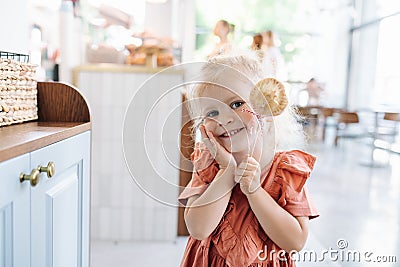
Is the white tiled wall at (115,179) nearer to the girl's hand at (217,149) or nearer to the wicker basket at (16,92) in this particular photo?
the wicker basket at (16,92)

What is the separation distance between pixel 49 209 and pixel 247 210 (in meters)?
0.42

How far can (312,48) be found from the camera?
905cm

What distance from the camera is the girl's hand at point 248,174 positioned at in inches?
30.5

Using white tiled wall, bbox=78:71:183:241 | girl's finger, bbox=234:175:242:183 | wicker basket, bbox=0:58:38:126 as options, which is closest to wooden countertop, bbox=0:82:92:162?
wicker basket, bbox=0:58:38:126

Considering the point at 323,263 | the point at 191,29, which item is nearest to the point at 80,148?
the point at 323,263

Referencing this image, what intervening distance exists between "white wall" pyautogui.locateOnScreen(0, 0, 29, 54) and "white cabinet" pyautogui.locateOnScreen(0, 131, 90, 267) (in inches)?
18.4

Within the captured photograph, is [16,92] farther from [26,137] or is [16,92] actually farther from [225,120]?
[225,120]

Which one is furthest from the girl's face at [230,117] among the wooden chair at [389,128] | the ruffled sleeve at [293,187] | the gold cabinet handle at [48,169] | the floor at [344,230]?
the wooden chair at [389,128]

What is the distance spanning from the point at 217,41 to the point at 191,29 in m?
1.47

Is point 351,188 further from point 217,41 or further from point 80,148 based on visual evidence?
point 80,148

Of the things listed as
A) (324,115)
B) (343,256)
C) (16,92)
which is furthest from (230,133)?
(324,115)

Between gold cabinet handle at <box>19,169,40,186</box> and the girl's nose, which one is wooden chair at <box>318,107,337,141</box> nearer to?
the girl's nose

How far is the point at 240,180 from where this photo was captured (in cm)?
78

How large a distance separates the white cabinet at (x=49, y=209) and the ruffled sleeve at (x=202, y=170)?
28cm
